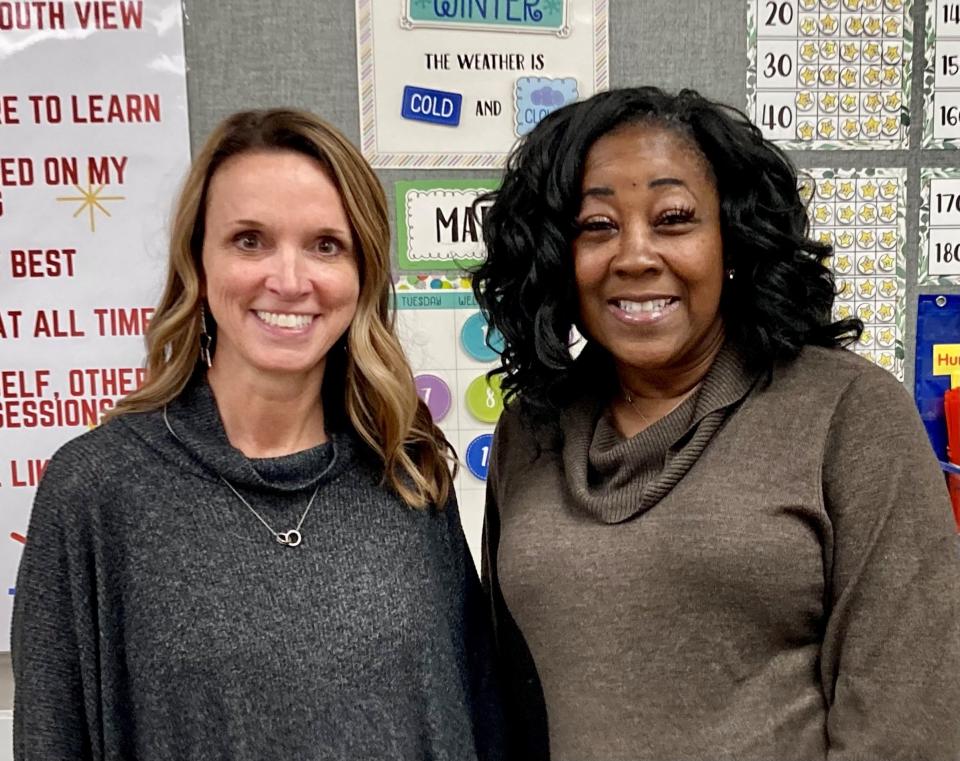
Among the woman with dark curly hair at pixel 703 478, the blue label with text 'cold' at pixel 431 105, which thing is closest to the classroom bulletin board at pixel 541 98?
the blue label with text 'cold' at pixel 431 105

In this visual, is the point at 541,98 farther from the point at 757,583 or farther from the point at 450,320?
the point at 757,583

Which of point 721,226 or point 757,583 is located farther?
point 721,226

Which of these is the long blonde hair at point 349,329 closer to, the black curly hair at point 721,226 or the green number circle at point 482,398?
the black curly hair at point 721,226

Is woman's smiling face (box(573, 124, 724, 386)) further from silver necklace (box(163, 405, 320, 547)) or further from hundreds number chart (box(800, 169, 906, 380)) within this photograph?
hundreds number chart (box(800, 169, 906, 380))

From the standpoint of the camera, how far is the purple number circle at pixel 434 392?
1512mm

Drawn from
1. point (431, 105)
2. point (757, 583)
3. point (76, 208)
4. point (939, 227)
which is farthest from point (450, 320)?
point (939, 227)

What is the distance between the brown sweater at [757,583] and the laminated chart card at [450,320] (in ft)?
1.83

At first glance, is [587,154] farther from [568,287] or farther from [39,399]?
[39,399]

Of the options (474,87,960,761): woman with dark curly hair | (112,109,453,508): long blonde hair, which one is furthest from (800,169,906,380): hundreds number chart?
(112,109,453,508): long blonde hair

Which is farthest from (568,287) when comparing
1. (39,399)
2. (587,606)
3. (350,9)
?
(39,399)

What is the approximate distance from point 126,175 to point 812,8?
1281mm

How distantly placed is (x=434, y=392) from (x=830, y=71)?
3.15 feet

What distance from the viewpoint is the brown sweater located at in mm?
802

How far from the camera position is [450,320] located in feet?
4.92
